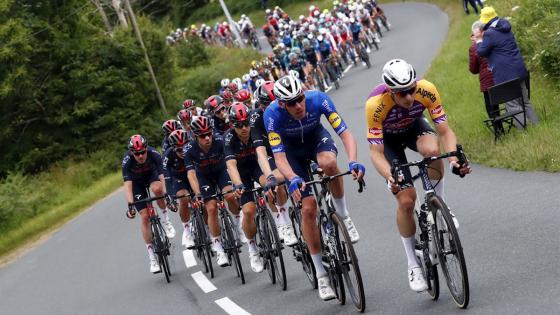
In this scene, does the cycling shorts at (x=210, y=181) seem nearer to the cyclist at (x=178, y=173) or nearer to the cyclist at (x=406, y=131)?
the cyclist at (x=178, y=173)

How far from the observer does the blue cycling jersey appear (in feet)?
30.1

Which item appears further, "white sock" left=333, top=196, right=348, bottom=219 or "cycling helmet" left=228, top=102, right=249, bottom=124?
"cycling helmet" left=228, top=102, right=249, bottom=124

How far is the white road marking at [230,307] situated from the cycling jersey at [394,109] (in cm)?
302

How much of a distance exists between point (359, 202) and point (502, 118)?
2.69 m

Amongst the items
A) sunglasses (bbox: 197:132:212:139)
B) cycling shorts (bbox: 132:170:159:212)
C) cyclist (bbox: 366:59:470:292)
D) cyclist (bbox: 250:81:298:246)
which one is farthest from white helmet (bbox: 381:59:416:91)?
cycling shorts (bbox: 132:170:159:212)

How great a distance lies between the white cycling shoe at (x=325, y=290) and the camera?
890cm

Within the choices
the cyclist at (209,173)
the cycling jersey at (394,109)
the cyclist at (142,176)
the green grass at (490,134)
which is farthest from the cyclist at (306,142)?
the cyclist at (142,176)

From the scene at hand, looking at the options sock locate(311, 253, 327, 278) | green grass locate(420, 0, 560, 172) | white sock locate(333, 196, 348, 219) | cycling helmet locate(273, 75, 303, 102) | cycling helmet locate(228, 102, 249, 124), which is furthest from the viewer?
green grass locate(420, 0, 560, 172)

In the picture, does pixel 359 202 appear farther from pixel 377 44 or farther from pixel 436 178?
pixel 377 44

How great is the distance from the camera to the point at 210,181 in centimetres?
1319

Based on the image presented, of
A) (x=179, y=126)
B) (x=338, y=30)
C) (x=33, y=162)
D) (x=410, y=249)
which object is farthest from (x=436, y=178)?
(x=33, y=162)

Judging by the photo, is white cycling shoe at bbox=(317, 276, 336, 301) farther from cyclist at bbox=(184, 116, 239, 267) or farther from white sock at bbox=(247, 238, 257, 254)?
cyclist at bbox=(184, 116, 239, 267)

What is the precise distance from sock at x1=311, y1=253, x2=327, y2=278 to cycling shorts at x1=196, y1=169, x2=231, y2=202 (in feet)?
13.4

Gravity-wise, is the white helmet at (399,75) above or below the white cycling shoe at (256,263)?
above
